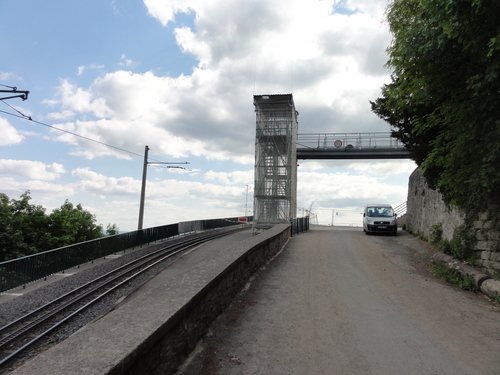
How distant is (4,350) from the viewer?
7.84m

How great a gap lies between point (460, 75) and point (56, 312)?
1208 centimetres

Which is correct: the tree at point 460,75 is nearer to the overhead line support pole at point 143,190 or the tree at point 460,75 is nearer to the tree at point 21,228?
the overhead line support pole at point 143,190

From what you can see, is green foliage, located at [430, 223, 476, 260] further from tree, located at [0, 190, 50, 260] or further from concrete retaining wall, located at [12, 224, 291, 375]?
tree, located at [0, 190, 50, 260]

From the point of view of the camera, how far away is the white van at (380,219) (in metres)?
21.5

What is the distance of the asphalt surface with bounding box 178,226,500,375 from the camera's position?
14.4 feet

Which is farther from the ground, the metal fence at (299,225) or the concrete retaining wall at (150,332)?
the metal fence at (299,225)

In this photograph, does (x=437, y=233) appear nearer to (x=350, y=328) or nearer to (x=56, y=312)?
(x=350, y=328)

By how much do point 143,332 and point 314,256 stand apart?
385 inches

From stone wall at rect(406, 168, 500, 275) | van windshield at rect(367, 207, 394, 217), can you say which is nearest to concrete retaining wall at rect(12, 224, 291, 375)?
stone wall at rect(406, 168, 500, 275)

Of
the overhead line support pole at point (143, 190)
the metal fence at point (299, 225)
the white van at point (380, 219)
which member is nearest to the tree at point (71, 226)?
the overhead line support pole at point (143, 190)

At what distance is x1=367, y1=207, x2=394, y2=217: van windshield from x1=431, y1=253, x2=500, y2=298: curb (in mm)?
11375

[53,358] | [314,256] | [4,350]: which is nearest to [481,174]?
→ [314,256]

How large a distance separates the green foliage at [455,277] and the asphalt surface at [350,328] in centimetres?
29

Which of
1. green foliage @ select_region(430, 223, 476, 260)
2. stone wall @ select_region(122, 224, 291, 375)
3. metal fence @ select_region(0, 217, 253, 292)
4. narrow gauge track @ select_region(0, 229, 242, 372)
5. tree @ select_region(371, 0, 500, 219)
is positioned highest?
tree @ select_region(371, 0, 500, 219)
